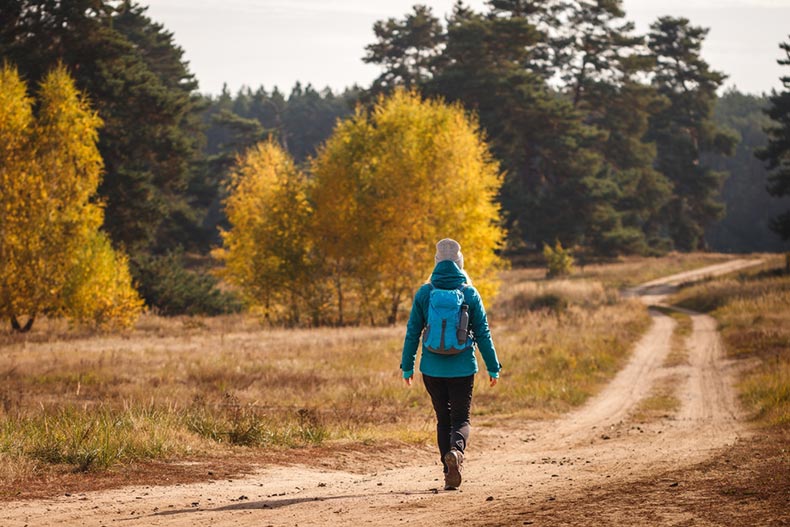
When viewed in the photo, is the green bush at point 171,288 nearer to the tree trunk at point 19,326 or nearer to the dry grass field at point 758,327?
the tree trunk at point 19,326

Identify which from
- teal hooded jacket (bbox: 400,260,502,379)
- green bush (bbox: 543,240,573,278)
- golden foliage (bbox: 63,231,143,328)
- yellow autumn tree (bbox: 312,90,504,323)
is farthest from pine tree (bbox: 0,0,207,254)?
teal hooded jacket (bbox: 400,260,502,379)

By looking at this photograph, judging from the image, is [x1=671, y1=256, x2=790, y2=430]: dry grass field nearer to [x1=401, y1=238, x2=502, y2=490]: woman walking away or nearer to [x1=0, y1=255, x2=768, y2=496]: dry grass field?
[x1=0, y1=255, x2=768, y2=496]: dry grass field

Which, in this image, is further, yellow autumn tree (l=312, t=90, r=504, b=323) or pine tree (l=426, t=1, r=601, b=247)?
pine tree (l=426, t=1, r=601, b=247)

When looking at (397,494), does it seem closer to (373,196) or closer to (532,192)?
(373,196)

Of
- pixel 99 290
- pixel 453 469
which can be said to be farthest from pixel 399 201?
pixel 453 469

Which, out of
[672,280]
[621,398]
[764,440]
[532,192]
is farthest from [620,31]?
[764,440]

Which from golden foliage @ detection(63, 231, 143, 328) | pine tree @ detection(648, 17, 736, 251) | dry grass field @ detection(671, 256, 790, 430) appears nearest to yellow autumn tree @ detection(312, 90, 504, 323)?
golden foliage @ detection(63, 231, 143, 328)

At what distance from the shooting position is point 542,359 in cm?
2502

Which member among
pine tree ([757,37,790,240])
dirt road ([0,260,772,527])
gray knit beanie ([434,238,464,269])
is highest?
pine tree ([757,37,790,240])

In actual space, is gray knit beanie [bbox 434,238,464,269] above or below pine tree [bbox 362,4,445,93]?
below

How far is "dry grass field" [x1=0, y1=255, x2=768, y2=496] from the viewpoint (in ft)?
35.4

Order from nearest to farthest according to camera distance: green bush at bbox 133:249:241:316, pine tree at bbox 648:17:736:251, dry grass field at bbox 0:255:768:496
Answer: dry grass field at bbox 0:255:768:496, green bush at bbox 133:249:241:316, pine tree at bbox 648:17:736:251

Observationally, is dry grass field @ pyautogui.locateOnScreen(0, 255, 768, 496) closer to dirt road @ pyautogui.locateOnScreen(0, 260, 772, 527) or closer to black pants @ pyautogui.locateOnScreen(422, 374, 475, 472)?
dirt road @ pyautogui.locateOnScreen(0, 260, 772, 527)

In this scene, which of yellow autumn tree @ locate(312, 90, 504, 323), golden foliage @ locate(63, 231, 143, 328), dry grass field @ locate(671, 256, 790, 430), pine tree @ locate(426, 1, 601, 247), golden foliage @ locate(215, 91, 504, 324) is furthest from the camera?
pine tree @ locate(426, 1, 601, 247)
